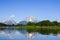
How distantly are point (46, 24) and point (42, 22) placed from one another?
18.8 feet

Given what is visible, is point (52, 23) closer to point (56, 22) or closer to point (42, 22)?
point (56, 22)

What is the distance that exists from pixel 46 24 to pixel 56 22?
20.7 feet

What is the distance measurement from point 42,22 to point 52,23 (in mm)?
9714

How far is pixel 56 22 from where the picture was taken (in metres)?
103

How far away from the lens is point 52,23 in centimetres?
10319

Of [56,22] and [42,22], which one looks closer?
[56,22]

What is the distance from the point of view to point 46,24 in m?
106

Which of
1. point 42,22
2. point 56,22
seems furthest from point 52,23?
point 42,22

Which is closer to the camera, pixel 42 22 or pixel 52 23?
pixel 52 23

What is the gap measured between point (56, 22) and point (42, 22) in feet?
36.3

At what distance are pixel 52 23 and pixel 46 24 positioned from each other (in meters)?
4.38
